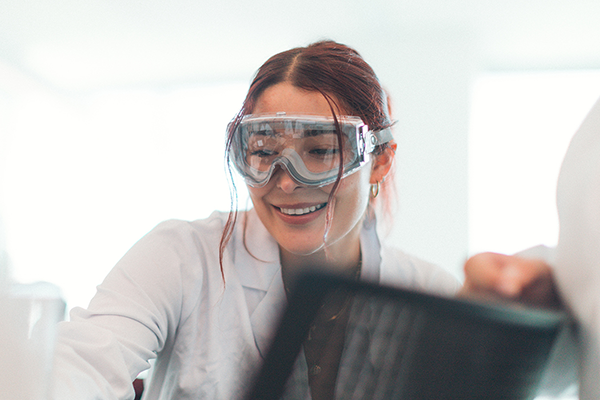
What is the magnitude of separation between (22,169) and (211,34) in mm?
3942

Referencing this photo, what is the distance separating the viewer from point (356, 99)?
1.08 metres

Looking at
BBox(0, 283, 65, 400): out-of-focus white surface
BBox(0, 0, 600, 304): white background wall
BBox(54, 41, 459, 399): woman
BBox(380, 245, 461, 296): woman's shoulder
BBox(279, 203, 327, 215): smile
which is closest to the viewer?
BBox(0, 283, 65, 400): out-of-focus white surface

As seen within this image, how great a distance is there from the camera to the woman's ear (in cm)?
120

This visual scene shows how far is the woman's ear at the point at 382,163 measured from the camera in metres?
1.20

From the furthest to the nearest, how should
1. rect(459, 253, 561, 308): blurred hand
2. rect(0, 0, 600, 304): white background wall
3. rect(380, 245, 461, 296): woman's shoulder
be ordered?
rect(0, 0, 600, 304): white background wall, rect(380, 245, 461, 296): woman's shoulder, rect(459, 253, 561, 308): blurred hand

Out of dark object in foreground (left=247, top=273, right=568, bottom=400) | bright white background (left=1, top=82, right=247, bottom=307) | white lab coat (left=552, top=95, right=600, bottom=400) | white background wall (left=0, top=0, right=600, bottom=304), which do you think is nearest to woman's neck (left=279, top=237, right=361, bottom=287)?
dark object in foreground (left=247, top=273, right=568, bottom=400)

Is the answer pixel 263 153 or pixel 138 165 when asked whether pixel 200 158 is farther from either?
pixel 263 153

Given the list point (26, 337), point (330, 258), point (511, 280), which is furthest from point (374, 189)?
point (26, 337)

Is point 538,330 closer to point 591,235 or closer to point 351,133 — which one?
point 591,235

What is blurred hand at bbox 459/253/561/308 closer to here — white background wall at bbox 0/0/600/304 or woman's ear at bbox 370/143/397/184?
woman's ear at bbox 370/143/397/184

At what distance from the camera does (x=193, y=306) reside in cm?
104

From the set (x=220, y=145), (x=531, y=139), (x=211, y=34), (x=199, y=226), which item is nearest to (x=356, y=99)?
(x=199, y=226)

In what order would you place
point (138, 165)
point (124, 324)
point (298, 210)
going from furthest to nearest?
point (138, 165) → point (298, 210) → point (124, 324)

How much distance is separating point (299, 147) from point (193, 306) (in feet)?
1.45
